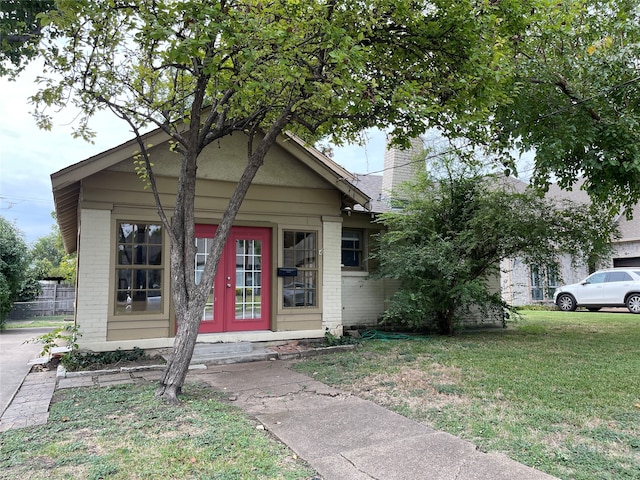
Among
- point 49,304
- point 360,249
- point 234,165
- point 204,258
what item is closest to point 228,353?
point 204,258

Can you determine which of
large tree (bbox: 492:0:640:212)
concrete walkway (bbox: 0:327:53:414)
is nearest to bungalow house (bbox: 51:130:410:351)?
concrete walkway (bbox: 0:327:53:414)

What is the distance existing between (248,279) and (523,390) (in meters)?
5.31

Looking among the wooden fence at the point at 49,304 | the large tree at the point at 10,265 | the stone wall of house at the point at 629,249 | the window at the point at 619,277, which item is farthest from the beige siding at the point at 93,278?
the stone wall of house at the point at 629,249

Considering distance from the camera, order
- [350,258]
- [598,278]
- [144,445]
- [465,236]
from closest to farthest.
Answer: [144,445]
[465,236]
[350,258]
[598,278]

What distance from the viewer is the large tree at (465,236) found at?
908cm

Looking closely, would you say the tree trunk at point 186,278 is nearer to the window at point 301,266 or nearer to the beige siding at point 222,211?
the beige siding at point 222,211

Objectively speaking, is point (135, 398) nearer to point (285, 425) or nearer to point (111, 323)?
point (285, 425)

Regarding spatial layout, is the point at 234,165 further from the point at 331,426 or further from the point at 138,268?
the point at 331,426

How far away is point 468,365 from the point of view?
684 centimetres

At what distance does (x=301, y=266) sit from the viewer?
360 inches

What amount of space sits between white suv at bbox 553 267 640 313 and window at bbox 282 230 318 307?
41.0ft

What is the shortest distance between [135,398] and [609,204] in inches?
402

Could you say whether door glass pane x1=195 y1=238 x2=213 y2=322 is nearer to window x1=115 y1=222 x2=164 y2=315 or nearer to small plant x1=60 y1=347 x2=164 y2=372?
window x1=115 y1=222 x2=164 y2=315

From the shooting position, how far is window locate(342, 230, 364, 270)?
10945 mm
